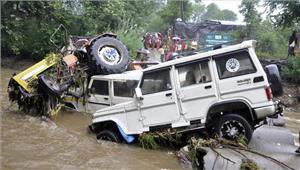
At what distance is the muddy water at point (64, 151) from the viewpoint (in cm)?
683

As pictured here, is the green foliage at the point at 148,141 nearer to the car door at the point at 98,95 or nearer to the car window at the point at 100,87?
the car door at the point at 98,95

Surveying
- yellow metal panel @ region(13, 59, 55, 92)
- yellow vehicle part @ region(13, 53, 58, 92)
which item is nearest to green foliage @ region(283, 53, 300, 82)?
yellow vehicle part @ region(13, 53, 58, 92)

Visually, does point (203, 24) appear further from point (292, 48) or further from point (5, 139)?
point (5, 139)

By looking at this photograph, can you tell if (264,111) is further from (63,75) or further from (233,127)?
(63,75)

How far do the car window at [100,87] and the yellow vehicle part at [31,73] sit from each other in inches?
50.2

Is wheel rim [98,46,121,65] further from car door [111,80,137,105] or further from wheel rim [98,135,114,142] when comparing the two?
wheel rim [98,135,114,142]

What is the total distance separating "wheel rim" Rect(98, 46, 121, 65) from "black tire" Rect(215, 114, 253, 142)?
13.5 feet

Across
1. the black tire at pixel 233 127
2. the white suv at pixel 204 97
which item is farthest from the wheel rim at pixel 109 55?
the black tire at pixel 233 127

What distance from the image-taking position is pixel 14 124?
9.48 metres

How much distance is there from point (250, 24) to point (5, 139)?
16340 millimetres

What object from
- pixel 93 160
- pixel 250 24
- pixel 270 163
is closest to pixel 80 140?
pixel 93 160

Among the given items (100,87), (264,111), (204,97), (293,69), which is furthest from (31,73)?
(293,69)

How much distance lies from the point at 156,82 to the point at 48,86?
326cm

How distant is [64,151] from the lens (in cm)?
757
